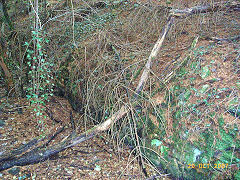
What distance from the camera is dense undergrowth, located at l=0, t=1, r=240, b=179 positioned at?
6.77 ft

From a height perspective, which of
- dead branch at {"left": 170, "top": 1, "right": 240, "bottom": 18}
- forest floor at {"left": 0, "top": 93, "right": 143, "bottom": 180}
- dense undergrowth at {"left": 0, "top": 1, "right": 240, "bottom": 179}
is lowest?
forest floor at {"left": 0, "top": 93, "right": 143, "bottom": 180}

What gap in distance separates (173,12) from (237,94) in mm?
1323

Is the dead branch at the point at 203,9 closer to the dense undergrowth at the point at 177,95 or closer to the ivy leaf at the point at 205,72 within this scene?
the dense undergrowth at the point at 177,95

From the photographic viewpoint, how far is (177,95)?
2.49 metres

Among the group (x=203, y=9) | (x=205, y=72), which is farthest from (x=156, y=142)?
(x=203, y=9)

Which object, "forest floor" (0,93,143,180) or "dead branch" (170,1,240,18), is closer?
"forest floor" (0,93,143,180)

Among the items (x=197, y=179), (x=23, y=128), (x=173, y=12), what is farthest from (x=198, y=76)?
(x=23, y=128)

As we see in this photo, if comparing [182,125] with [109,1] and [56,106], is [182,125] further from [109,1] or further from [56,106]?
[109,1]

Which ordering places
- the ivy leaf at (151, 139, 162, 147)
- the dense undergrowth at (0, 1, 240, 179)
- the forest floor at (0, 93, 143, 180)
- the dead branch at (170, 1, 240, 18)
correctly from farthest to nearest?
the dead branch at (170, 1, 240, 18) → the ivy leaf at (151, 139, 162, 147) → the forest floor at (0, 93, 143, 180) → the dense undergrowth at (0, 1, 240, 179)

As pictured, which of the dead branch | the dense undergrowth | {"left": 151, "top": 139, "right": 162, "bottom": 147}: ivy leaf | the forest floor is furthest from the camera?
the dead branch

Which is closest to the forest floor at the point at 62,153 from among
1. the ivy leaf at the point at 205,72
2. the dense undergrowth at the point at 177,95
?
the dense undergrowth at the point at 177,95

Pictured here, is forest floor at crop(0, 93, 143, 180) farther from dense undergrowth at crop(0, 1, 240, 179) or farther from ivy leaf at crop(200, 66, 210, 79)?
ivy leaf at crop(200, 66, 210, 79)

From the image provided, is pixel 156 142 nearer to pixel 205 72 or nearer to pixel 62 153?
pixel 205 72

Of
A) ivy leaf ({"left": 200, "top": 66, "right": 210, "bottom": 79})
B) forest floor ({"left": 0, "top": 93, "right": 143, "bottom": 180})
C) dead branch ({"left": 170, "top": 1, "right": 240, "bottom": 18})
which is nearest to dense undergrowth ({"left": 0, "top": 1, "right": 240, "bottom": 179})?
ivy leaf ({"left": 200, "top": 66, "right": 210, "bottom": 79})
